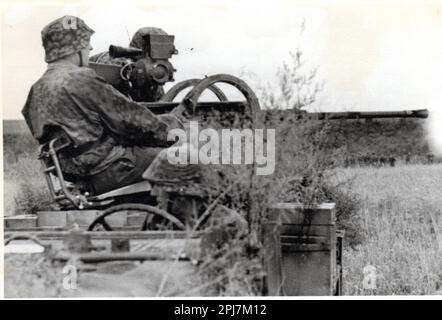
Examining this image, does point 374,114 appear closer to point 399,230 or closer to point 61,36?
point 399,230

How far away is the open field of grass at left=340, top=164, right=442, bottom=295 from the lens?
1041 centimetres

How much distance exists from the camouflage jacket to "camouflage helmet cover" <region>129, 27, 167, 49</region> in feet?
2.72

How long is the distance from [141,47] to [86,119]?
116 centimetres

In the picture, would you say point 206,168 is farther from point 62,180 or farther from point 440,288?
point 440,288

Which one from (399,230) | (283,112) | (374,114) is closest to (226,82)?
(283,112)

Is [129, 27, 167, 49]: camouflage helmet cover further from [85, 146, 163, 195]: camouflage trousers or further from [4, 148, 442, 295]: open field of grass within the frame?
[4, 148, 442, 295]: open field of grass

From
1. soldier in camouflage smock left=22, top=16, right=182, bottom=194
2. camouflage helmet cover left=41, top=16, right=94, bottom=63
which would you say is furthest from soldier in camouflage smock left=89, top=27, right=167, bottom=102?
camouflage helmet cover left=41, top=16, right=94, bottom=63

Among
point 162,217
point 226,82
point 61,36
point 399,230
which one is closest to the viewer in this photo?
point 162,217

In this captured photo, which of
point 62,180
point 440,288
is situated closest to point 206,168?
point 62,180

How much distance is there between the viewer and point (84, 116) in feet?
29.1

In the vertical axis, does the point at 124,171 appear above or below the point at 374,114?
below

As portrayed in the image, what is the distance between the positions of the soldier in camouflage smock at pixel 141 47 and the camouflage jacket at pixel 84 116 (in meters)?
0.75

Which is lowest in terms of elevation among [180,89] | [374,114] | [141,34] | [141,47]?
[374,114]

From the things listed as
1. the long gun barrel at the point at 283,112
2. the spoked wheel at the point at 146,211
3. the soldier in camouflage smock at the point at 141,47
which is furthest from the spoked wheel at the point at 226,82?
the spoked wheel at the point at 146,211
